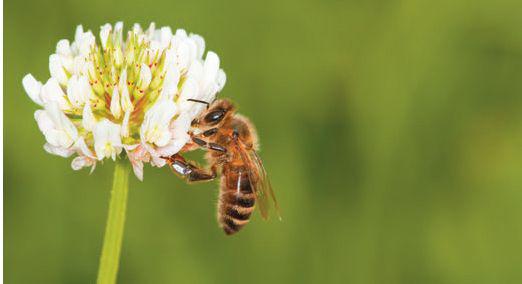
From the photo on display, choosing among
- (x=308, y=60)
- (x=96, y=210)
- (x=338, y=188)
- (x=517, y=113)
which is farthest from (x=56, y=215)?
(x=517, y=113)

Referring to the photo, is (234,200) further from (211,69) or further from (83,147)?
(83,147)

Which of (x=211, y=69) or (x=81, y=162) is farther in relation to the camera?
(x=211, y=69)

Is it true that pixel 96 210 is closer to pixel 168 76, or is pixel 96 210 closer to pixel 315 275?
pixel 315 275

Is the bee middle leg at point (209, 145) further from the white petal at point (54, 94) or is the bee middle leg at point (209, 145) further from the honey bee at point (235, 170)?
the white petal at point (54, 94)

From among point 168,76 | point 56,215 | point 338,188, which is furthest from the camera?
point 338,188

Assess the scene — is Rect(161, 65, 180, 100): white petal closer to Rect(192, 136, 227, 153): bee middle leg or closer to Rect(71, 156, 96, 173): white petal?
Rect(71, 156, 96, 173): white petal

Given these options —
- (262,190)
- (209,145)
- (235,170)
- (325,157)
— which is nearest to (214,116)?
(209,145)

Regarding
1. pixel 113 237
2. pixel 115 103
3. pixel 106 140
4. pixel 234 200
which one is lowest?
pixel 113 237
